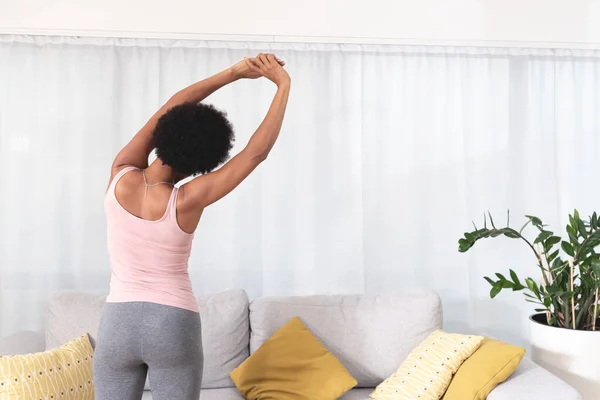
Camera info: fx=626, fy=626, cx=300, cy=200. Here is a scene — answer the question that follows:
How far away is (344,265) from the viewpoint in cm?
337

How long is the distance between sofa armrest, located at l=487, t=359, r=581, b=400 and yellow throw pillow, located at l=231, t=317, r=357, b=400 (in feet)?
2.08

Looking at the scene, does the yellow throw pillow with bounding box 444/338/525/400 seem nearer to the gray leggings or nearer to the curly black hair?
the gray leggings

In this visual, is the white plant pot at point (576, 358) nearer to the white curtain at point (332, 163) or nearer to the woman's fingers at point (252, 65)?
the white curtain at point (332, 163)

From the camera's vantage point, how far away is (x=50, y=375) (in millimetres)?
2391

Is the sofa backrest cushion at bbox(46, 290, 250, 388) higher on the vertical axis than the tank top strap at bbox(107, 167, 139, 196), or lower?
lower

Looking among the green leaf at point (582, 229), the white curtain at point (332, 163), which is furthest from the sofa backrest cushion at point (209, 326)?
the green leaf at point (582, 229)

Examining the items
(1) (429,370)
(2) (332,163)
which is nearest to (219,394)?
(1) (429,370)

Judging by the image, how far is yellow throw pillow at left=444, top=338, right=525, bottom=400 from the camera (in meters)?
2.40

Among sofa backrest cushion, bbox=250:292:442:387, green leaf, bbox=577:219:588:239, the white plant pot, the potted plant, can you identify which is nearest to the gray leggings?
sofa backrest cushion, bbox=250:292:442:387

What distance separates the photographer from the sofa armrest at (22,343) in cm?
265

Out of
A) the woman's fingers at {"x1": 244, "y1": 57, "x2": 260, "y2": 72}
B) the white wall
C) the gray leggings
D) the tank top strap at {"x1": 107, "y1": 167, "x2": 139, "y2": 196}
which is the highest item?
the white wall

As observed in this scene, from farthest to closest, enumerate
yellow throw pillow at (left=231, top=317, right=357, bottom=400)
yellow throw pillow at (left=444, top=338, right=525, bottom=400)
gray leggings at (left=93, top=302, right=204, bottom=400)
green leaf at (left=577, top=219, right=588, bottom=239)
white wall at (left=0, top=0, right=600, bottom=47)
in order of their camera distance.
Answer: white wall at (left=0, top=0, right=600, bottom=47) → green leaf at (left=577, top=219, right=588, bottom=239) → yellow throw pillow at (left=231, top=317, right=357, bottom=400) → yellow throw pillow at (left=444, top=338, right=525, bottom=400) → gray leggings at (left=93, top=302, right=204, bottom=400)

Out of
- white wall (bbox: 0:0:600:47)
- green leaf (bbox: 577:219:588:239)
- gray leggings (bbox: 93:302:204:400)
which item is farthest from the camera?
white wall (bbox: 0:0:600:47)

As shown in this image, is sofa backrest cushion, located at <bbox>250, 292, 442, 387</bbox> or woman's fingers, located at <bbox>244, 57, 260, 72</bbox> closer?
woman's fingers, located at <bbox>244, 57, 260, 72</bbox>
